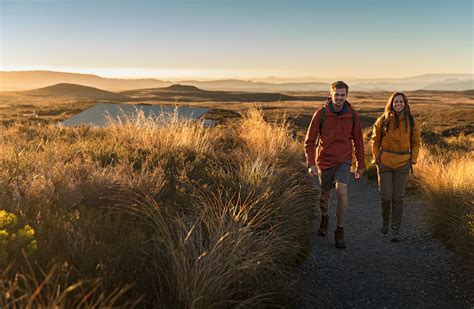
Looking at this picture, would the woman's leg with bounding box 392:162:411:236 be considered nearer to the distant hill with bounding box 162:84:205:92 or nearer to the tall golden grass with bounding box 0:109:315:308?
the tall golden grass with bounding box 0:109:315:308

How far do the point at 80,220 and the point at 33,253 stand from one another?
0.71m

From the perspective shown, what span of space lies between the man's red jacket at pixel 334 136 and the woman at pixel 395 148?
572 mm

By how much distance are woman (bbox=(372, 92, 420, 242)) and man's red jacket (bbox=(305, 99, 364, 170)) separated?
0.57m

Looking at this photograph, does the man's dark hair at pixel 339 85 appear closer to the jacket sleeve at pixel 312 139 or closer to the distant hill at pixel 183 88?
the jacket sleeve at pixel 312 139

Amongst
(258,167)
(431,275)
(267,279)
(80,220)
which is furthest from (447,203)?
(80,220)

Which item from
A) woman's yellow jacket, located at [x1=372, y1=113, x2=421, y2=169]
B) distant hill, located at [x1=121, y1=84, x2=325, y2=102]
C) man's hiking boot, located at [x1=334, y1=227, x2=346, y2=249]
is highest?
woman's yellow jacket, located at [x1=372, y1=113, x2=421, y2=169]

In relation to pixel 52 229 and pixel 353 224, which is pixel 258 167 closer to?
pixel 353 224

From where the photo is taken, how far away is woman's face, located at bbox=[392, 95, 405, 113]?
5773 millimetres

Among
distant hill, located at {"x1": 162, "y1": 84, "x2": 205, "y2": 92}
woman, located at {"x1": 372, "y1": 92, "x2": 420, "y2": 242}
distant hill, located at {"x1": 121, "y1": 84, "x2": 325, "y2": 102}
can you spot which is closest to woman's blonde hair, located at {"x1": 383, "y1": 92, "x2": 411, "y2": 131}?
woman, located at {"x1": 372, "y1": 92, "x2": 420, "y2": 242}

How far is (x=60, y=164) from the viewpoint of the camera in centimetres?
512

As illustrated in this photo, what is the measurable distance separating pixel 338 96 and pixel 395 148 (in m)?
1.27

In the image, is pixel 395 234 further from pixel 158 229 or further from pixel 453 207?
pixel 158 229

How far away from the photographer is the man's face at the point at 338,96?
17.4 ft

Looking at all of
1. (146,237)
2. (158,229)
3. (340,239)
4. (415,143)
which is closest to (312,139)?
(340,239)
